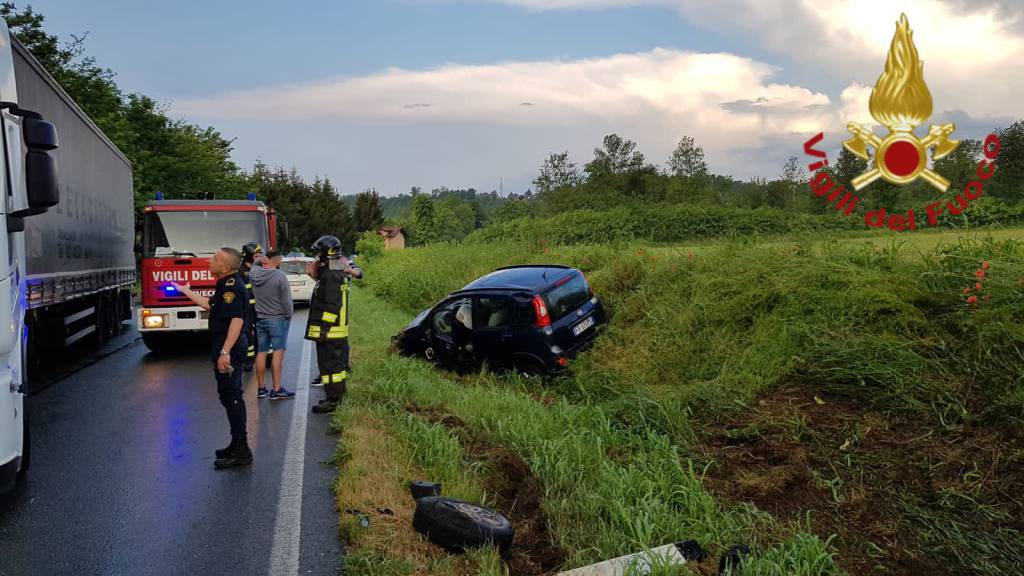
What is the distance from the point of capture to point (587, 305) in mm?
9789

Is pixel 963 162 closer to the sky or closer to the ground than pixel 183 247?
closer to the sky

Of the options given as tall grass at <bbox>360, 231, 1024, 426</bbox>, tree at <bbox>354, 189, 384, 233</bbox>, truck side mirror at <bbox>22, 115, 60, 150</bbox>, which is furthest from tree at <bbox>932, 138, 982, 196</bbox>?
tree at <bbox>354, 189, 384, 233</bbox>

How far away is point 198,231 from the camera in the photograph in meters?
12.8

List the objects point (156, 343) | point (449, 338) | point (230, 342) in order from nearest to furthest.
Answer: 1. point (230, 342)
2. point (449, 338)
3. point (156, 343)

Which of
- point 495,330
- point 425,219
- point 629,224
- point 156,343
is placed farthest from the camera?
point 425,219

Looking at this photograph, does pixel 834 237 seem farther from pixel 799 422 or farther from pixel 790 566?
pixel 790 566

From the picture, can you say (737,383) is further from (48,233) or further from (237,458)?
(48,233)

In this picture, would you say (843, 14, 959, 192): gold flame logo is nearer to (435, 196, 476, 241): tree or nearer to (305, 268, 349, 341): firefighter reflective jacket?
(305, 268, 349, 341): firefighter reflective jacket

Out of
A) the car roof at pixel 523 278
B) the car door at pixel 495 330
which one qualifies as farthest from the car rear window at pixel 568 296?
the car door at pixel 495 330

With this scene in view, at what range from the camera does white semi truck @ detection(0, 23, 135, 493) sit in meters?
4.86

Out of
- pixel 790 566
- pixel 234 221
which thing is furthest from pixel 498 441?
pixel 234 221

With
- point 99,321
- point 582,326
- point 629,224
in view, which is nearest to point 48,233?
point 99,321

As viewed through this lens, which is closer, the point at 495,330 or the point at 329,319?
the point at 329,319

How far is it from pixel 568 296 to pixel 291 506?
5.03m
